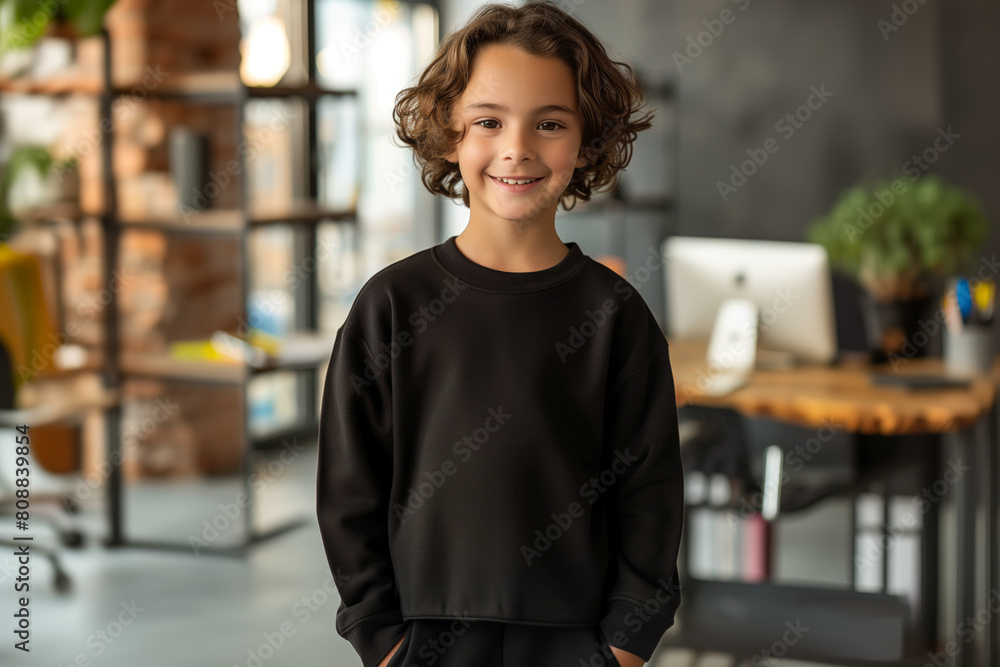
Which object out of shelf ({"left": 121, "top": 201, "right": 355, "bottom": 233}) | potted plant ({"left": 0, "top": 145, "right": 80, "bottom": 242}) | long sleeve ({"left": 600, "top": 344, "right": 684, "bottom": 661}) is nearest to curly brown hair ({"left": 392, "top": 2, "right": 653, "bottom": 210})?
long sleeve ({"left": 600, "top": 344, "right": 684, "bottom": 661})

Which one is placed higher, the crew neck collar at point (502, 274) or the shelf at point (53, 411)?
the crew neck collar at point (502, 274)

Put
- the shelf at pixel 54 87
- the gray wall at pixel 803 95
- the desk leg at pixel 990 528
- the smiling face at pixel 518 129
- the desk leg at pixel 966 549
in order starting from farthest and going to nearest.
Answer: the gray wall at pixel 803 95 → the shelf at pixel 54 87 → the desk leg at pixel 990 528 → the desk leg at pixel 966 549 → the smiling face at pixel 518 129

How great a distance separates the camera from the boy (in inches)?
36.5

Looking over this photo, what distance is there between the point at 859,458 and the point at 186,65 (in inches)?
123

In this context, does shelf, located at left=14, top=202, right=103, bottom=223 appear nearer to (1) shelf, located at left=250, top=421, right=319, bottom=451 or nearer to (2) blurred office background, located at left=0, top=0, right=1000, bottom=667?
(2) blurred office background, located at left=0, top=0, right=1000, bottom=667

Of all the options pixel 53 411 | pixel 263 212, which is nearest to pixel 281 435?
pixel 263 212

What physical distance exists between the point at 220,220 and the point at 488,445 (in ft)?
9.17

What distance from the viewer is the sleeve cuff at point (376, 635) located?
3.15 feet

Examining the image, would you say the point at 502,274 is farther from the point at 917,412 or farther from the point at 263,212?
the point at 263,212

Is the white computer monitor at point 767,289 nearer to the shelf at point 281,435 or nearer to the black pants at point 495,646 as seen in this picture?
the black pants at point 495,646

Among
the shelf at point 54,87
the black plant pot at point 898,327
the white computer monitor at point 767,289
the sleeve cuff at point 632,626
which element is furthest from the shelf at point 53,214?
the sleeve cuff at point 632,626

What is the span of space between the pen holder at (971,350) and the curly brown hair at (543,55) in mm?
2045

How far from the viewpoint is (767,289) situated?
2719 millimetres

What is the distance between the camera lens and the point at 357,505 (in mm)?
969
